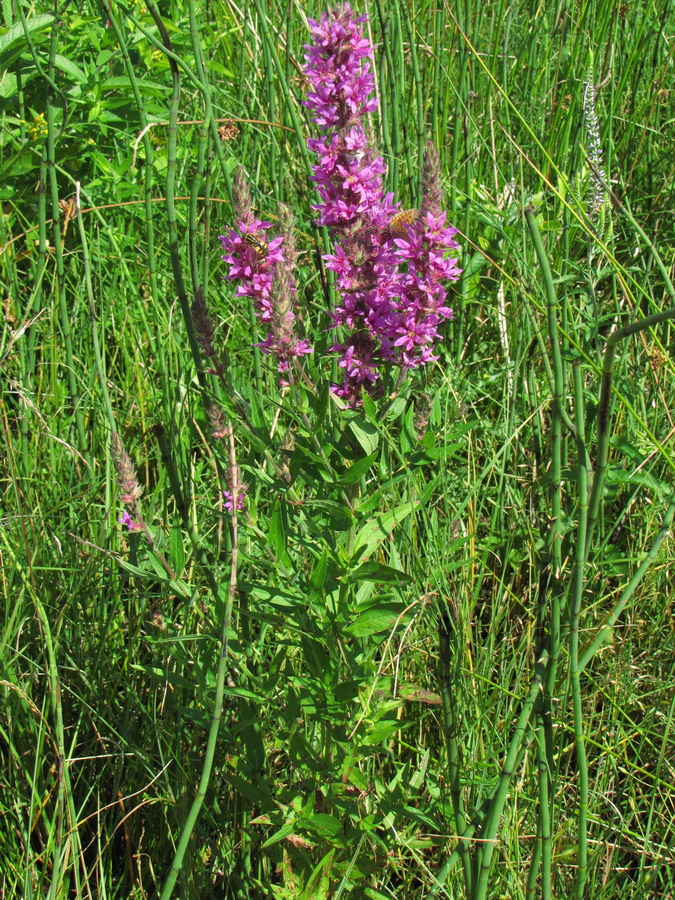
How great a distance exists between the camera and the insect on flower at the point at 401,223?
1255 millimetres

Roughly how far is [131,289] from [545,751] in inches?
70.3

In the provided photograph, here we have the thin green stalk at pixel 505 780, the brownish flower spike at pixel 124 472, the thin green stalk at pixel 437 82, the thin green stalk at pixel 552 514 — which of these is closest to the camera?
the thin green stalk at pixel 552 514

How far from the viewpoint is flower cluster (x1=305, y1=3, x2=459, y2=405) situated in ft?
3.82

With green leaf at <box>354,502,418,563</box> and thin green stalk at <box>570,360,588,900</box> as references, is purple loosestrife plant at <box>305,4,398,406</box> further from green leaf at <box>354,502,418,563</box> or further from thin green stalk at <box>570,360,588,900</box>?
thin green stalk at <box>570,360,588,900</box>

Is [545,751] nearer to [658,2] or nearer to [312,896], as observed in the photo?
[312,896]

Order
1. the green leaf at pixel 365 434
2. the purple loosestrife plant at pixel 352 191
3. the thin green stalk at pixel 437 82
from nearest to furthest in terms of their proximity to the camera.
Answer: the purple loosestrife plant at pixel 352 191, the green leaf at pixel 365 434, the thin green stalk at pixel 437 82

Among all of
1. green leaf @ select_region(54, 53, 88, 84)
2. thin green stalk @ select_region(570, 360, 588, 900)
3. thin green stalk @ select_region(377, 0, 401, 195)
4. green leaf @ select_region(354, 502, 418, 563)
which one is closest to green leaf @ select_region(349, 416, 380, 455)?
green leaf @ select_region(354, 502, 418, 563)

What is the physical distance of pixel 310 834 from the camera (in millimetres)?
1388

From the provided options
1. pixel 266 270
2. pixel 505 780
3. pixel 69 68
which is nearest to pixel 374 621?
pixel 505 780

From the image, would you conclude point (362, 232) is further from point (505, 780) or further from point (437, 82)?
point (437, 82)

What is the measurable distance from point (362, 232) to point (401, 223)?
7 cm

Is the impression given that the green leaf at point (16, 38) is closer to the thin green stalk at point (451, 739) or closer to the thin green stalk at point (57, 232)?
the thin green stalk at point (57, 232)

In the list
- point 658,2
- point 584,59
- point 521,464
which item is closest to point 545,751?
point 521,464

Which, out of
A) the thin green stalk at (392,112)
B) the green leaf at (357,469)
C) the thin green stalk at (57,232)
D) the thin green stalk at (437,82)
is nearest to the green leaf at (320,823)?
the green leaf at (357,469)
